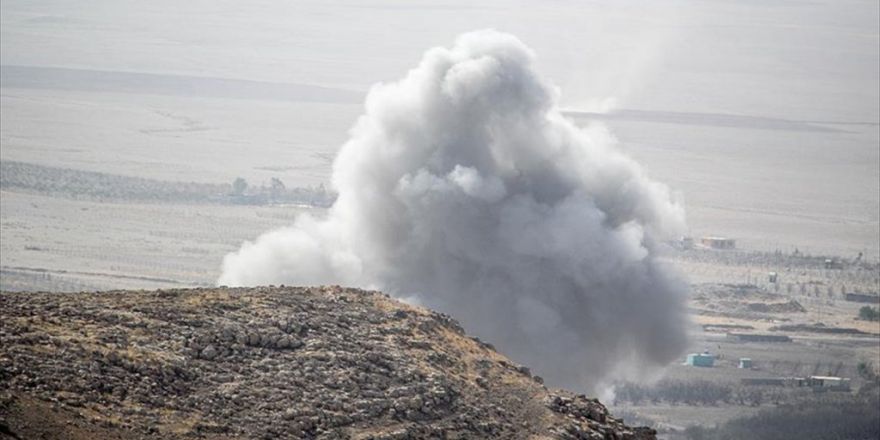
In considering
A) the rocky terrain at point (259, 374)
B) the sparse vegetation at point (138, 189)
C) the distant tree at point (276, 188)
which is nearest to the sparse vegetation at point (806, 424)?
the rocky terrain at point (259, 374)

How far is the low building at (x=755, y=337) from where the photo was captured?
328ft

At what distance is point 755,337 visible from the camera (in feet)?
Result: 330

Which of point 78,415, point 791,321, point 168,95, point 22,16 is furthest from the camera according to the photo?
point 22,16

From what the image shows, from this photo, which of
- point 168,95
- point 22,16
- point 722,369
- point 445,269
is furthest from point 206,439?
point 22,16

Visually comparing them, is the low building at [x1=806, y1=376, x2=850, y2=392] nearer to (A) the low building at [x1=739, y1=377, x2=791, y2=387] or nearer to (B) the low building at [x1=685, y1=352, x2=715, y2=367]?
(A) the low building at [x1=739, y1=377, x2=791, y2=387]

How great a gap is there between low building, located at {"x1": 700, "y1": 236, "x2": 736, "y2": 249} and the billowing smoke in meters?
61.7

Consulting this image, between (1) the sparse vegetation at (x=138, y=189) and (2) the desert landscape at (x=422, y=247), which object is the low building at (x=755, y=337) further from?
(1) the sparse vegetation at (x=138, y=189)

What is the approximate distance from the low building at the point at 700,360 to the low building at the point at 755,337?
8386mm

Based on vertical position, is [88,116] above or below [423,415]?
above

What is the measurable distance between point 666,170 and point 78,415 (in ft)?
422

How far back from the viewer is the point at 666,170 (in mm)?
156875

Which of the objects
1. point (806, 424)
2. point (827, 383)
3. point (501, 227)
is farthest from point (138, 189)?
point (501, 227)

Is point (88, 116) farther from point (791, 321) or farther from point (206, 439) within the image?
point (206, 439)

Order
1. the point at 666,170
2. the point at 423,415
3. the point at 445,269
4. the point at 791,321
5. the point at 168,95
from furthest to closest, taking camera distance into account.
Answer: the point at 168,95 < the point at 666,170 < the point at 791,321 < the point at 445,269 < the point at 423,415
